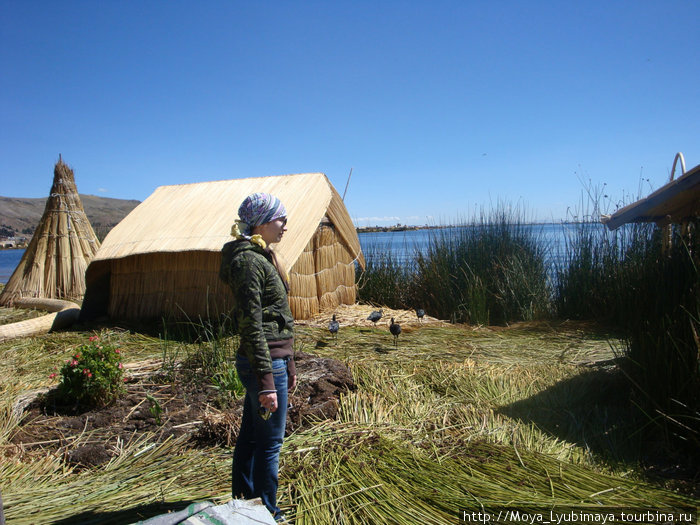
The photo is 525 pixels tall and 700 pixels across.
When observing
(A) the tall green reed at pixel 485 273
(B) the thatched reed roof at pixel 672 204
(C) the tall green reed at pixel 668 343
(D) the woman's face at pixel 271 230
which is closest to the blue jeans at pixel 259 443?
(D) the woman's face at pixel 271 230

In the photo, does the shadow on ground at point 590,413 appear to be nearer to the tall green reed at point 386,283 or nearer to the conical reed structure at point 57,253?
the tall green reed at point 386,283

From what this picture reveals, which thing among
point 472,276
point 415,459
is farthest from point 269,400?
point 472,276

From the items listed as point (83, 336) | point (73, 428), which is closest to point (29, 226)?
point (83, 336)

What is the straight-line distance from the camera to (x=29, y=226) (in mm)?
47000

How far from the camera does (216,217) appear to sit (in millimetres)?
6582

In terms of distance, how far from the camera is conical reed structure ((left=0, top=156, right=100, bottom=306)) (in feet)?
27.6

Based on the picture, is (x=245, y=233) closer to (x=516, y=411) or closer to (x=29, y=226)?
(x=516, y=411)

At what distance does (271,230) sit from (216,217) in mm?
4617

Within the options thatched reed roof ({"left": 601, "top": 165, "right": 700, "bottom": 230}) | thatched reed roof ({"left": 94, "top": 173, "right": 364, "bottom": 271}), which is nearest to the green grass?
thatched reed roof ({"left": 601, "top": 165, "right": 700, "bottom": 230})

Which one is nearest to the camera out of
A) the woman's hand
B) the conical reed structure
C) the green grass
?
the woman's hand

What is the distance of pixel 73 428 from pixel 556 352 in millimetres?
4318

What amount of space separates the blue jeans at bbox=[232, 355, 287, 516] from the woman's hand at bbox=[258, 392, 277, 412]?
0.07m

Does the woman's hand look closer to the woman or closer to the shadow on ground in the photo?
the woman

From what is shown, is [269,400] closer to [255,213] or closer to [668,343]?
[255,213]
